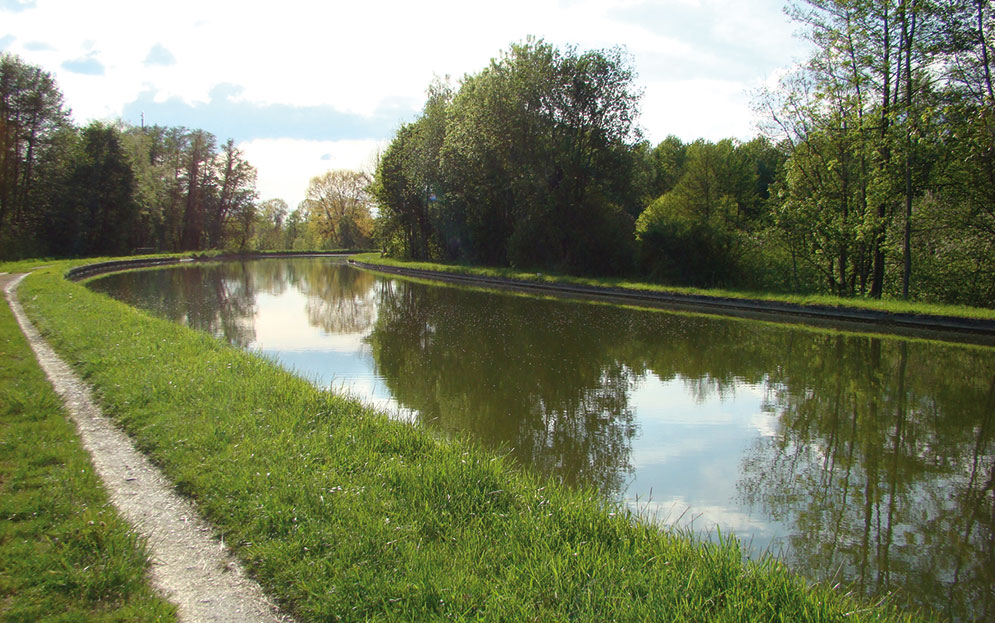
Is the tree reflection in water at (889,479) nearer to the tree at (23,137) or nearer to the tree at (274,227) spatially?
the tree at (23,137)

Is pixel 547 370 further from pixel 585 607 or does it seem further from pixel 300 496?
pixel 585 607

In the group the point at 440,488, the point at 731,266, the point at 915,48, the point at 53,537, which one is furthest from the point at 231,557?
the point at 731,266

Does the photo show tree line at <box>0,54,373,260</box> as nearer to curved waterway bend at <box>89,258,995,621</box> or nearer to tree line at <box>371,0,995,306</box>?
tree line at <box>371,0,995,306</box>

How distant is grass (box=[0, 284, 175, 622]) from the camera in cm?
324

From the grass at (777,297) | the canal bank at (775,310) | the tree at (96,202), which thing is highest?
the tree at (96,202)

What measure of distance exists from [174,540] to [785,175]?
75.6 feet

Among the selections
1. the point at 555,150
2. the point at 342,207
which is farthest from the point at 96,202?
the point at 342,207

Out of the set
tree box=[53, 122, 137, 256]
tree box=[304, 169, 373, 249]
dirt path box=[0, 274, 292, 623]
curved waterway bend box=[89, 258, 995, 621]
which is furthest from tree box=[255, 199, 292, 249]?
dirt path box=[0, 274, 292, 623]

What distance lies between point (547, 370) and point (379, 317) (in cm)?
971

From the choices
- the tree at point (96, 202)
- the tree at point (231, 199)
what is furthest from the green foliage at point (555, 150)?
the tree at point (231, 199)

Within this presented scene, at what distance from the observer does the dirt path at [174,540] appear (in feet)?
11.0

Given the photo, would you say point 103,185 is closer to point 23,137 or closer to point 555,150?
point 23,137

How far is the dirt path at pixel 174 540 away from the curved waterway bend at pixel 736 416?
3.19 metres

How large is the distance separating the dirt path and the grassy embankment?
11 cm
